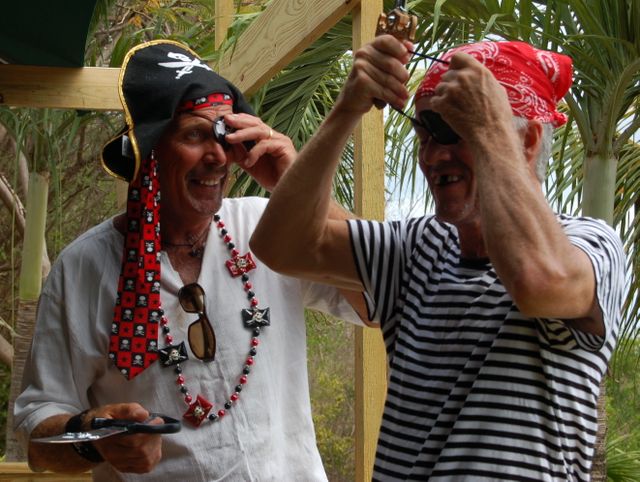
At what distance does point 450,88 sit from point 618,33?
2240 millimetres

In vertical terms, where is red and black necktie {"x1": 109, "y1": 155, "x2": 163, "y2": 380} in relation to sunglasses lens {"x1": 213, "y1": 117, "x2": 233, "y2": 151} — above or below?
below

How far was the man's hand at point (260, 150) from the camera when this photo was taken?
104 inches

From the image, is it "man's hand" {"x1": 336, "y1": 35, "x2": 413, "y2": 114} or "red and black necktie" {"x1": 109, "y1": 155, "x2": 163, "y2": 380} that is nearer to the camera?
"man's hand" {"x1": 336, "y1": 35, "x2": 413, "y2": 114}

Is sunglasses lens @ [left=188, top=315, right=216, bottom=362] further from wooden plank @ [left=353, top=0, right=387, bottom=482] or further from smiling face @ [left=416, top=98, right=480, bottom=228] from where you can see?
smiling face @ [left=416, top=98, right=480, bottom=228]

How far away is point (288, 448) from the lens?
2604mm

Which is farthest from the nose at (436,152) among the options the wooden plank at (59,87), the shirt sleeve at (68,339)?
the wooden plank at (59,87)

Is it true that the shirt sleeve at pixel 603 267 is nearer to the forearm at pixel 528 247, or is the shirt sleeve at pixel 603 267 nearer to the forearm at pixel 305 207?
the forearm at pixel 528 247

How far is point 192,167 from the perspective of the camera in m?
2.66

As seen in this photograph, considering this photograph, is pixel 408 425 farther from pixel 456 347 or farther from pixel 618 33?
pixel 618 33

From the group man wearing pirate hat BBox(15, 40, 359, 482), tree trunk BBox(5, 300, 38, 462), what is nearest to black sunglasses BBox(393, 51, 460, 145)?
man wearing pirate hat BBox(15, 40, 359, 482)

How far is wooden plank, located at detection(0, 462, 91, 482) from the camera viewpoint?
4.12 metres

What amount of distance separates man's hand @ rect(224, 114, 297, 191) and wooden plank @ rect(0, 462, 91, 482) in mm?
1892

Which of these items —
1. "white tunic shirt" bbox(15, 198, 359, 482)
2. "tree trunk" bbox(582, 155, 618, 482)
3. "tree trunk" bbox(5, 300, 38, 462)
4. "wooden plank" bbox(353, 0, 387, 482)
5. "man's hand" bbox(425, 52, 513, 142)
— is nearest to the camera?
"man's hand" bbox(425, 52, 513, 142)

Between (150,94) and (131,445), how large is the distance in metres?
0.90
